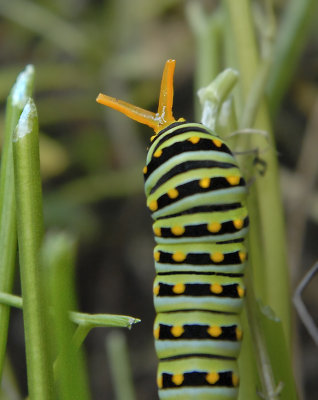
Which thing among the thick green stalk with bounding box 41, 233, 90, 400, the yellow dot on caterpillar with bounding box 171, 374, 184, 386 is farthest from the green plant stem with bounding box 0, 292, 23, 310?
the yellow dot on caterpillar with bounding box 171, 374, 184, 386

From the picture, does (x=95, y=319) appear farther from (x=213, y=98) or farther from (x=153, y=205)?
(x=213, y=98)

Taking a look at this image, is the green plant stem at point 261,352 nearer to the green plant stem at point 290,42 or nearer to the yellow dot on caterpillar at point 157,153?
the yellow dot on caterpillar at point 157,153

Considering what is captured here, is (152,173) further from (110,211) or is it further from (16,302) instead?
(110,211)

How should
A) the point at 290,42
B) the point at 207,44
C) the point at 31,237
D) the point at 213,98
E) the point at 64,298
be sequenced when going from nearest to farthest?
the point at 64,298 → the point at 31,237 → the point at 213,98 → the point at 207,44 → the point at 290,42

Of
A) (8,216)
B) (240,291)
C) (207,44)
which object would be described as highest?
(207,44)

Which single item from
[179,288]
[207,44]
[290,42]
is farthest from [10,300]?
[290,42]

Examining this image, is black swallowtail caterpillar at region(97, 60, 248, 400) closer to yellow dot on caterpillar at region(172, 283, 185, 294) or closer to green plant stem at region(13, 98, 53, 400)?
yellow dot on caterpillar at region(172, 283, 185, 294)

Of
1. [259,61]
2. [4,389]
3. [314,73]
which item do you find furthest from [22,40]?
[4,389]
